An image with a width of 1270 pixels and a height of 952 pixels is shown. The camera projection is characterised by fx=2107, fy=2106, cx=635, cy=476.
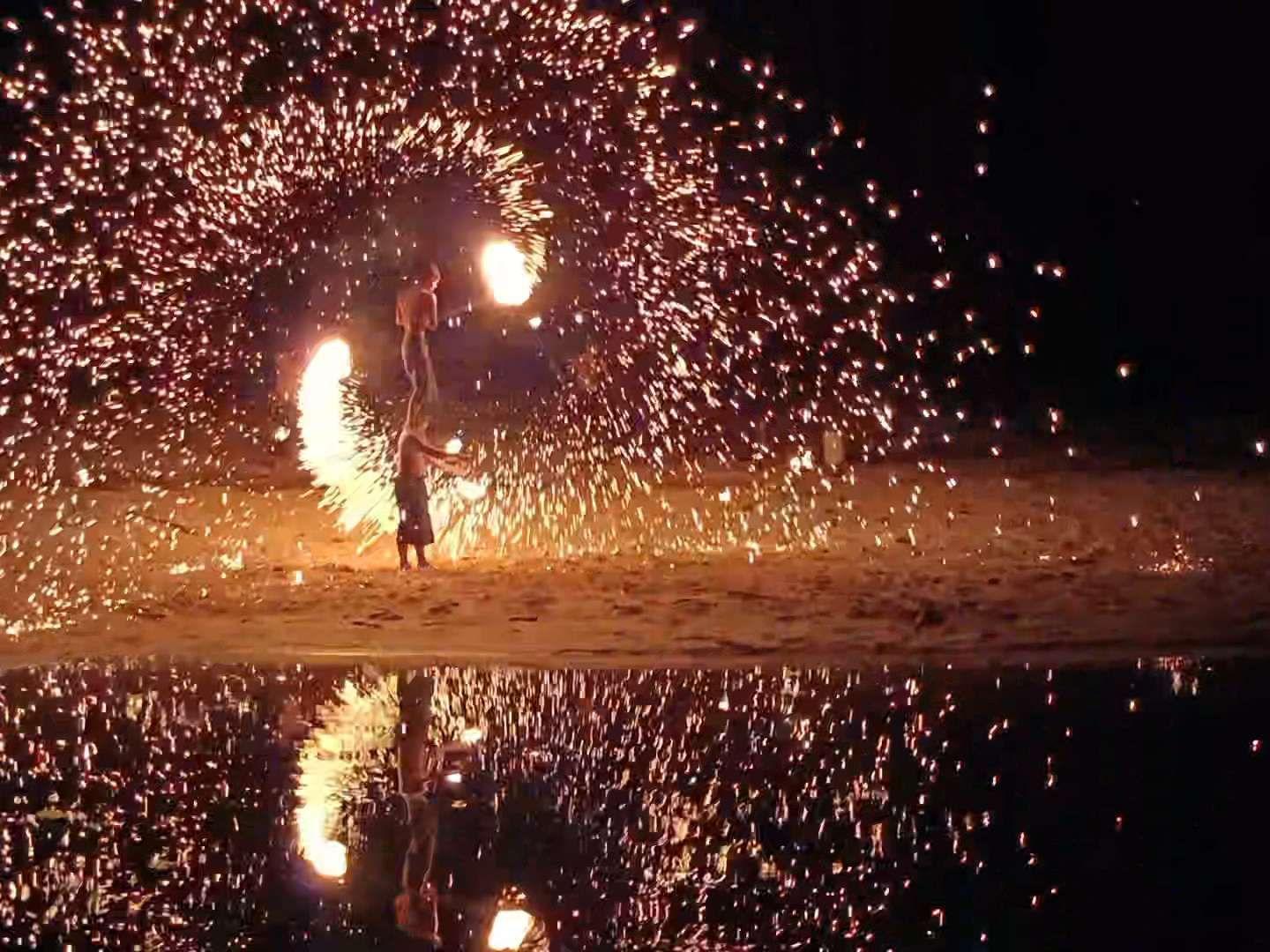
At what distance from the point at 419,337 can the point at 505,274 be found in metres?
0.98

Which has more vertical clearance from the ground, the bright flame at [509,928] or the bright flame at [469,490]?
the bright flame at [469,490]

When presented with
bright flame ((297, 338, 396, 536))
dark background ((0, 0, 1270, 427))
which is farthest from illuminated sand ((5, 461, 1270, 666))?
dark background ((0, 0, 1270, 427))

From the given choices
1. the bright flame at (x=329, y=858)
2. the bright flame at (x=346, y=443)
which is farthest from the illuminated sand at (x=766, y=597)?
the bright flame at (x=329, y=858)

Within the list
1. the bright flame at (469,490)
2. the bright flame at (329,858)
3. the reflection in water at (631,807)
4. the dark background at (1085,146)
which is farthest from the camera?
the dark background at (1085,146)

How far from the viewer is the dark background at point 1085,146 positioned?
27.2 m

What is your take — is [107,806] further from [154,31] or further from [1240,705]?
[154,31]

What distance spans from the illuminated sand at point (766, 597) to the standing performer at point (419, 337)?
3.66ft

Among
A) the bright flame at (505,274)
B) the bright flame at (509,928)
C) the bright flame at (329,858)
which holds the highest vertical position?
the bright flame at (505,274)

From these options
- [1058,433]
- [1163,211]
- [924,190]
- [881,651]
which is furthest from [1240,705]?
[1163,211]

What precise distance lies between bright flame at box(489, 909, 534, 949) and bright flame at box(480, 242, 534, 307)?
24.5 feet

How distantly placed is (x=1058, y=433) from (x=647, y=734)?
13015mm

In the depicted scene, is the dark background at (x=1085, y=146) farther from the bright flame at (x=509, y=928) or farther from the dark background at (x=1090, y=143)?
the bright flame at (x=509, y=928)

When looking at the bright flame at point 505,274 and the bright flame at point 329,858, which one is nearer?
the bright flame at point 329,858

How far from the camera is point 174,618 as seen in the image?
1158cm
